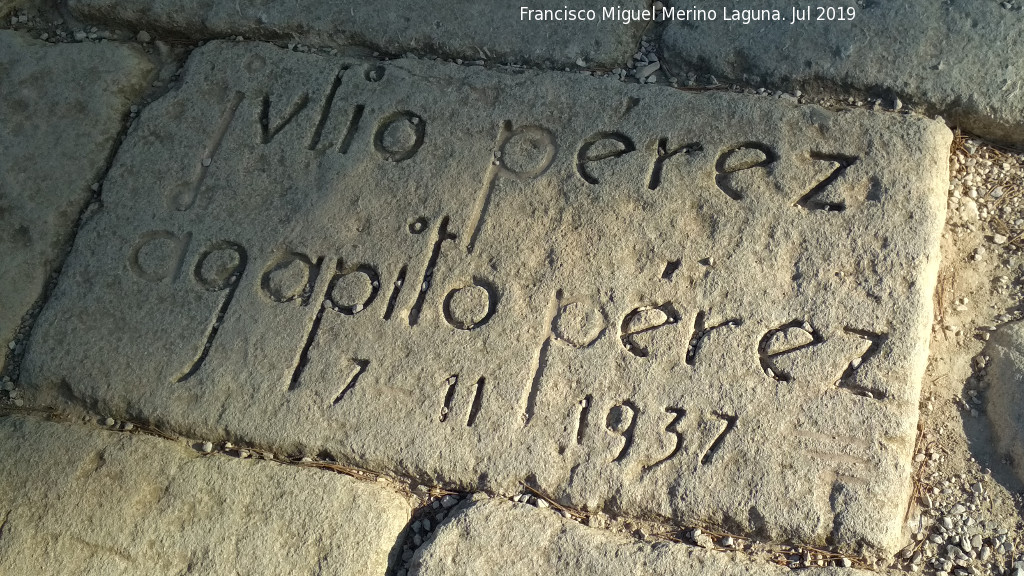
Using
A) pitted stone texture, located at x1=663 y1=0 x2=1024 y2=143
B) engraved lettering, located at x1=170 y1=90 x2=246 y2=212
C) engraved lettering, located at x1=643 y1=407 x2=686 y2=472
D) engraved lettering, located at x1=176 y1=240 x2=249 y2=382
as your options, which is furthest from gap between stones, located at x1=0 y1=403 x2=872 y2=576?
pitted stone texture, located at x1=663 y1=0 x2=1024 y2=143

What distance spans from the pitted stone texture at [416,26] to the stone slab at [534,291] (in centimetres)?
15

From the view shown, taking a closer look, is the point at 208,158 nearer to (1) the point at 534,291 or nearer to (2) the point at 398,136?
(2) the point at 398,136

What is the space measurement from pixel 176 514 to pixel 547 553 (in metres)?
0.93

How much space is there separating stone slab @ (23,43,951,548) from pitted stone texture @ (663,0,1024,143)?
0.59 ft

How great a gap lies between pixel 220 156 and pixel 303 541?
120cm

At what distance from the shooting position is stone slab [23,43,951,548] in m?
2.16

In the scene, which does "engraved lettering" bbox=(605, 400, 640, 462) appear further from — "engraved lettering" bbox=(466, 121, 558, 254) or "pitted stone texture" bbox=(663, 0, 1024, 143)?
"pitted stone texture" bbox=(663, 0, 1024, 143)

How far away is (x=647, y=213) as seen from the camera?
241 cm

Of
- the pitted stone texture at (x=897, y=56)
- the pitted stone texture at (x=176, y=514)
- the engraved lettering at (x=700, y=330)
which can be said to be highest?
the pitted stone texture at (x=897, y=56)

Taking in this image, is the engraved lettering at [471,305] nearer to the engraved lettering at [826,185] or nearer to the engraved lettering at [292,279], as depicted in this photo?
the engraved lettering at [292,279]

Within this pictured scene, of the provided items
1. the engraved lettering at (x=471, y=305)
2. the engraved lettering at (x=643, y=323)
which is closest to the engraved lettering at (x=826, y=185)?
the engraved lettering at (x=643, y=323)

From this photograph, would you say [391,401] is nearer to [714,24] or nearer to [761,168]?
[761,168]

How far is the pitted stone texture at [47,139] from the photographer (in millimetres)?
2643

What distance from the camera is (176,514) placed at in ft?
7.28
